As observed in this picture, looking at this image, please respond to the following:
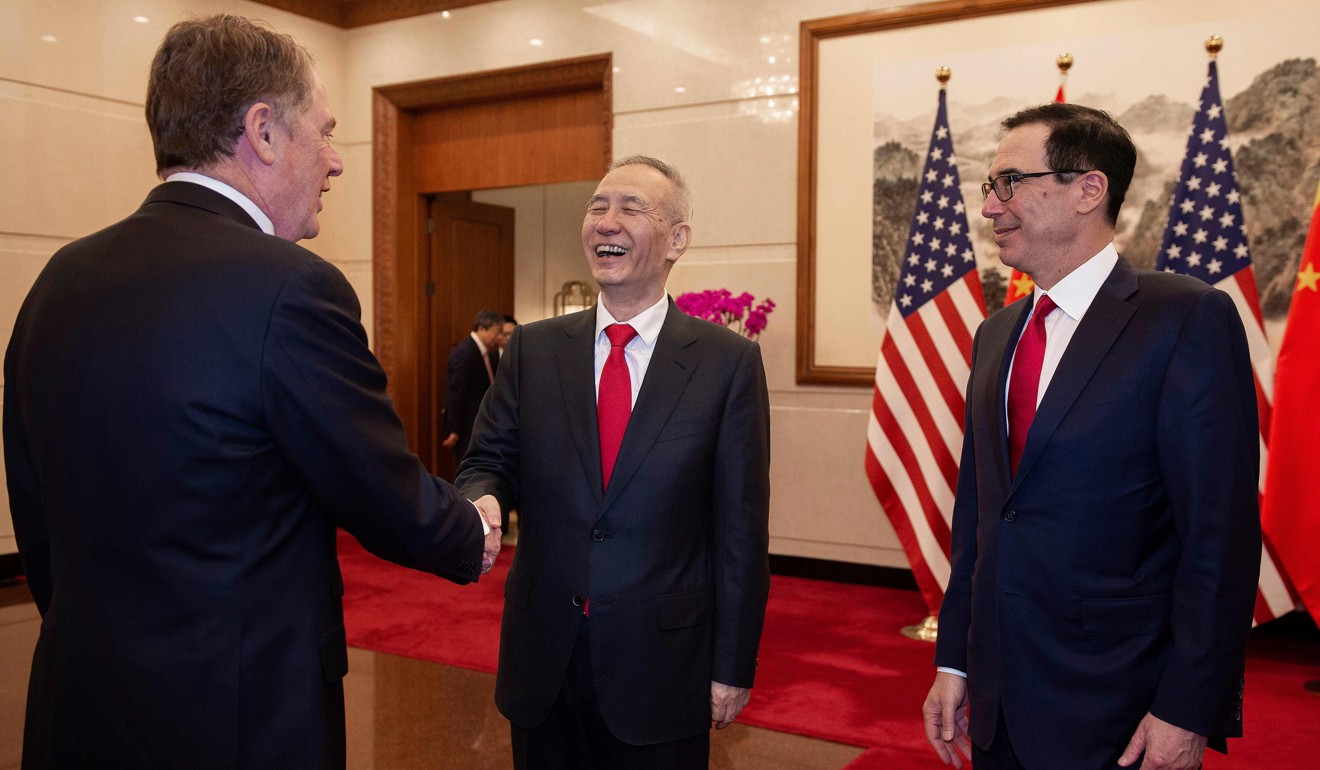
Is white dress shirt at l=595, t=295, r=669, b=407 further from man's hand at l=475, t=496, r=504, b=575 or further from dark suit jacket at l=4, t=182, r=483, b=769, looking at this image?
dark suit jacket at l=4, t=182, r=483, b=769

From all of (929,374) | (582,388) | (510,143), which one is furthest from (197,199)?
(510,143)

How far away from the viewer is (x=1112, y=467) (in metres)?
1.74

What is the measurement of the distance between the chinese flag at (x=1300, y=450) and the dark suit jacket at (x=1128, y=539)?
301cm

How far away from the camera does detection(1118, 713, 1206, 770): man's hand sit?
164 cm

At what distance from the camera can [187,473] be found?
1374 mm

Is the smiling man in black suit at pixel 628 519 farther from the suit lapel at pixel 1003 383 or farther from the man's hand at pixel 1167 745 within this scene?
the man's hand at pixel 1167 745

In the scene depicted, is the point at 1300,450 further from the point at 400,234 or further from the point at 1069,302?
the point at 400,234

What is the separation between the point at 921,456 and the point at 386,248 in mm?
4545

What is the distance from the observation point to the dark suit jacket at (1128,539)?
1660 millimetres

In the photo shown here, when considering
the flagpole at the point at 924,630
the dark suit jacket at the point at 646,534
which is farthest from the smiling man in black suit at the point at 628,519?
the flagpole at the point at 924,630

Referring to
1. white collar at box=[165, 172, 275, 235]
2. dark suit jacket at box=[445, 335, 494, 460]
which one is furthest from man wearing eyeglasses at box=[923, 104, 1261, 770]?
dark suit jacket at box=[445, 335, 494, 460]

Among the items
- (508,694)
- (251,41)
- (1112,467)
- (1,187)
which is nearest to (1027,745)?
(1112,467)

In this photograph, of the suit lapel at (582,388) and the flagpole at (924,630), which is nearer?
the suit lapel at (582,388)

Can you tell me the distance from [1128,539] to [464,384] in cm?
587
